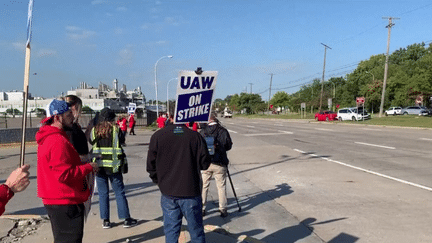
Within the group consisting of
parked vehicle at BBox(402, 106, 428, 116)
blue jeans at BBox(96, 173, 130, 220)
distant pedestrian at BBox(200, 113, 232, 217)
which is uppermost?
parked vehicle at BBox(402, 106, 428, 116)

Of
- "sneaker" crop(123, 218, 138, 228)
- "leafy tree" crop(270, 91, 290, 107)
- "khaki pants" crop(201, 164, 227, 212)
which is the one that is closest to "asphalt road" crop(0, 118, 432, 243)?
"khaki pants" crop(201, 164, 227, 212)

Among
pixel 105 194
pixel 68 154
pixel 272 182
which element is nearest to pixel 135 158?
pixel 272 182

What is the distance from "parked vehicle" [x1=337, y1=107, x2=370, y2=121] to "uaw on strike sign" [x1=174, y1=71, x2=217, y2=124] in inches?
1676

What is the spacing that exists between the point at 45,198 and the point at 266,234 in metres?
3.20

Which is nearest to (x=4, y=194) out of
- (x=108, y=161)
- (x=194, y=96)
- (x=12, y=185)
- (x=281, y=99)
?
(x=12, y=185)

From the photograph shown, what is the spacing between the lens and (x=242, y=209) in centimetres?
642

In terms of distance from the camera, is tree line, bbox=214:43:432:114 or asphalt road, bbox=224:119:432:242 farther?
tree line, bbox=214:43:432:114

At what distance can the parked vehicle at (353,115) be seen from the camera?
43.4m

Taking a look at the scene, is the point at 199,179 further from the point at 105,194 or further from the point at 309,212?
the point at 309,212

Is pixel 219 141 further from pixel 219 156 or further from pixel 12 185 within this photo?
pixel 12 185

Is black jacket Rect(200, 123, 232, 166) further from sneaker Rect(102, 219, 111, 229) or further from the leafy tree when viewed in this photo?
the leafy tree

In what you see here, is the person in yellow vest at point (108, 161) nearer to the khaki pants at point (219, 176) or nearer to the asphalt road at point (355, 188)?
the khaki pants at point (219, 176)

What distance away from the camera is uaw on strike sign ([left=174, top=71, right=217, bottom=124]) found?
13.2 ft

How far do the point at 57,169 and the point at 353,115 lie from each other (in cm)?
4608
